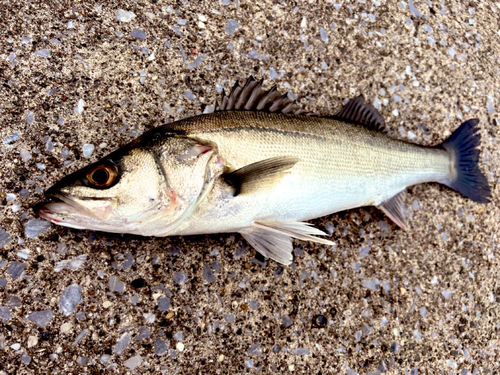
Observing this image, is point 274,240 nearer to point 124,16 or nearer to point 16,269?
point 16,269

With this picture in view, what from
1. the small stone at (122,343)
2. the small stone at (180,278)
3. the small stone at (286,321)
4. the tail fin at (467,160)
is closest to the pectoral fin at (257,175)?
the small stone at (180,278)

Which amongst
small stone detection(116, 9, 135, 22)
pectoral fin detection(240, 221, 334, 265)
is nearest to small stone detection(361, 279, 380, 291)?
pectoral fin detection(240, 221, 334, 265)

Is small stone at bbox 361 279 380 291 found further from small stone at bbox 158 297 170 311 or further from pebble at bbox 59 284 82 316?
pebble at bbox 59 284 82 316

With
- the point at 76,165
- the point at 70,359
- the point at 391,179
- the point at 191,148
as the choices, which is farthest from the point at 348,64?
the point at 70,359

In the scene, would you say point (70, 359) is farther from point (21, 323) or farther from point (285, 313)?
point (285, 313)

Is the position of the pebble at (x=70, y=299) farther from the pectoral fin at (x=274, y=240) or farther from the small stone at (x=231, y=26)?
the small stone at (x=231, y=26)
